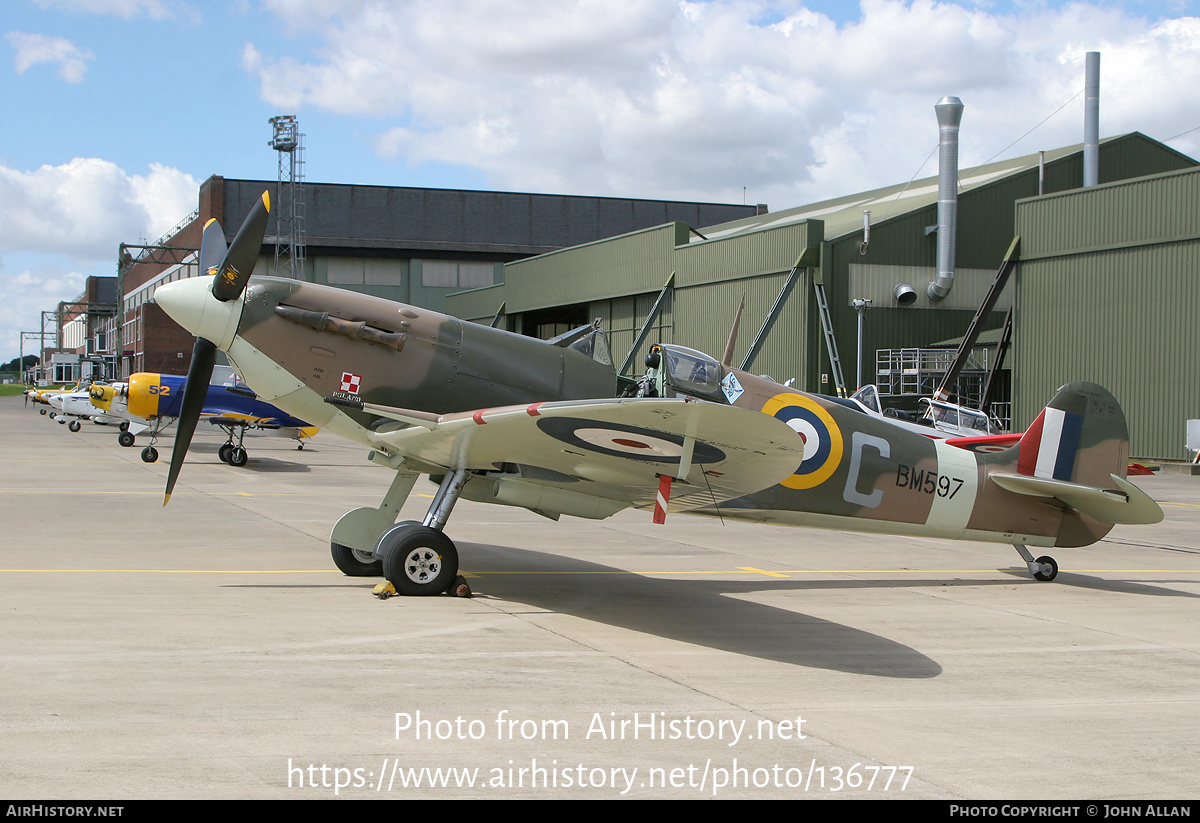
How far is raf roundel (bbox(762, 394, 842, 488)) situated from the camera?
827 cm

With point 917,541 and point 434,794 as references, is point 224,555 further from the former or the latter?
point 917,541

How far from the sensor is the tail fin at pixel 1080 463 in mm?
9227

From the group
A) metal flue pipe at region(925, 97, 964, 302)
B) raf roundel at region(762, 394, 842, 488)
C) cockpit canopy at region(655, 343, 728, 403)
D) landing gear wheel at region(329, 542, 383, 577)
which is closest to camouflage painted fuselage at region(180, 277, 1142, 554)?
raf roundel at region(762, 394, 842, 488)

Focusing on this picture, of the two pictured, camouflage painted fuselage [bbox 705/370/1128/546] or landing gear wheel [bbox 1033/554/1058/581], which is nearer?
camouflage painted fuselage [bbox 705/370/1128/546]

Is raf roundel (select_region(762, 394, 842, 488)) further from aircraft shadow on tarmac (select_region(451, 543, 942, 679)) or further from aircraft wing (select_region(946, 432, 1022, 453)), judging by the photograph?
aircraft wing (select_region(946, 432, 1022, 453))

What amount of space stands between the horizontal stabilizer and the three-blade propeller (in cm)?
674

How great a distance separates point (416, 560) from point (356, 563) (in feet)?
4.23

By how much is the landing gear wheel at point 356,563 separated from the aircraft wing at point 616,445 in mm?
1230

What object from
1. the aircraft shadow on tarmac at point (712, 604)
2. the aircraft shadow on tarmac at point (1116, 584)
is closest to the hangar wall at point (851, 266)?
the aircraft shadow on tarmac at point (1116, 584)

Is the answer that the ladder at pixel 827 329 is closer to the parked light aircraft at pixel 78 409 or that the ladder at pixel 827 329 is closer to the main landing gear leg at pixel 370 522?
the parked light aircraft at pixel 78 409

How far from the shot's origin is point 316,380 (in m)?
7.56

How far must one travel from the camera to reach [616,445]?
20.8 ft

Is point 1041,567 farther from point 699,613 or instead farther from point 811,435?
point 699,613
